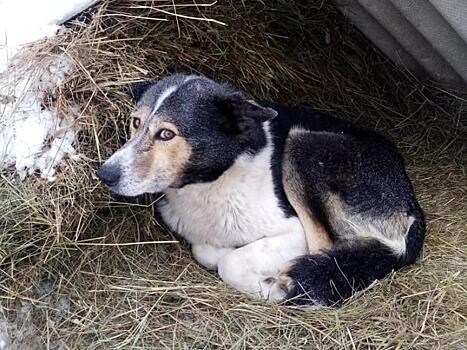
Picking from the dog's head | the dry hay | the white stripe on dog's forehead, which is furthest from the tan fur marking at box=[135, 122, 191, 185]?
the dry hay

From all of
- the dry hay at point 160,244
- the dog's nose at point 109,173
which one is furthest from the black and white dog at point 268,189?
the dry hay at point 160,244

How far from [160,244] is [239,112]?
0.85m

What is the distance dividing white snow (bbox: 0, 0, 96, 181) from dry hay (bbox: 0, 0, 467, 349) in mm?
69

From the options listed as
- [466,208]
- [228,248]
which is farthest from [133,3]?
[466,208]

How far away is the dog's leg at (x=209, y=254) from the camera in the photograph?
171 inches

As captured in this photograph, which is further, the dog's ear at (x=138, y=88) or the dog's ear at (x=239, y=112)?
the dog's ear at (x=138, y=88)

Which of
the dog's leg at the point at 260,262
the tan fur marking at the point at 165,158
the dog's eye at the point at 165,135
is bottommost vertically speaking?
the dog's leg at the point at 260,262

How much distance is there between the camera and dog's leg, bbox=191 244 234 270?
171 inches

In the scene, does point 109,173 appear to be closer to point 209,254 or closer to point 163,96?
point 163,96

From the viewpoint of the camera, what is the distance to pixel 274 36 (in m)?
5.14

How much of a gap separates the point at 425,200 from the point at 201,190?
1431mm

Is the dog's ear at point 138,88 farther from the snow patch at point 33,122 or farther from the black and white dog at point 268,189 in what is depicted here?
the snow patch at point 33,122

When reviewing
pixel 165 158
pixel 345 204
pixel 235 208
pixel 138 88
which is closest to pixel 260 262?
pixel 235 208

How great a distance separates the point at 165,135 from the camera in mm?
3939
